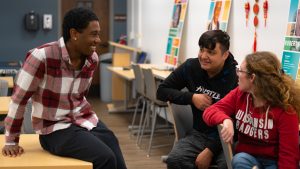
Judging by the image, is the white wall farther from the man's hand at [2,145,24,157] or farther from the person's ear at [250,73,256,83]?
the man's hand at [2,145,24,157]

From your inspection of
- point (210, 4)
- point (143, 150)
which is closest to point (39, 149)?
point (143, 150)

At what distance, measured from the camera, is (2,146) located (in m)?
2.44

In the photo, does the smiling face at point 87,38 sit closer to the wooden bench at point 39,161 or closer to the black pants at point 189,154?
the wooden bench at point 39,161

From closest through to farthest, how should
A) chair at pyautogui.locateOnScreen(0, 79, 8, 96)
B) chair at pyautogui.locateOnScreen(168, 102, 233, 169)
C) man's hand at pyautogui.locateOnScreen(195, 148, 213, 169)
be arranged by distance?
man's hand at pyautogui.locateOnScreen(195, 148, 213, 169) → chair at pyautogui.locateOnScreen(168, 102, 233, 169) → chair at pyautogui.locateOnScreen(0, 79, 8, 96)

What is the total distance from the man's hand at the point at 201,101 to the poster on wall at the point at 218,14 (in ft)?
6.56

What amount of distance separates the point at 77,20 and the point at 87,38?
10 cm

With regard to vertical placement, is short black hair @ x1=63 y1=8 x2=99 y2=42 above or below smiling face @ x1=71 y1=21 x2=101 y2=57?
above

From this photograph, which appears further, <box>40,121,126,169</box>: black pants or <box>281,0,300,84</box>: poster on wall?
<box>281,0,300,84</box>: poster on wall

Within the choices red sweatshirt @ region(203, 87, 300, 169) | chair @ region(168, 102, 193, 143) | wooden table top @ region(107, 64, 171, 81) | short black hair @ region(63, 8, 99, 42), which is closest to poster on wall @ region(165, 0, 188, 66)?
wooden table top @ region(107, 64, 171, 81)

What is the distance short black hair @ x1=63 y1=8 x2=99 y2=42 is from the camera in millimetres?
2285

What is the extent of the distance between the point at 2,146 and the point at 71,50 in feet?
2.07

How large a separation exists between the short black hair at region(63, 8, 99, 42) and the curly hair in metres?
0.82

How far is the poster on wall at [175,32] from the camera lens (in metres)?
5.84

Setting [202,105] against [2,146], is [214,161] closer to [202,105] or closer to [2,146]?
[202,105]
